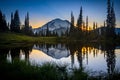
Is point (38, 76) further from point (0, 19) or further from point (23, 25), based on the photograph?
point (23, 25)

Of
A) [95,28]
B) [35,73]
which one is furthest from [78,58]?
[95,28]

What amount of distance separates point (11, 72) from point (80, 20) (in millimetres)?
66074

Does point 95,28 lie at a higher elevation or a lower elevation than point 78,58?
higher

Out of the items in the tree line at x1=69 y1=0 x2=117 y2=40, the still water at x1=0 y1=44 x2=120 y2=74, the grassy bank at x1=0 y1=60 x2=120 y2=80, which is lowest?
the still water at x1=0 y1=44 x2=120 y2=74

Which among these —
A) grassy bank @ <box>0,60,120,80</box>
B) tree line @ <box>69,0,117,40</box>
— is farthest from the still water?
tree line @ <box>69,0,117,40</box>

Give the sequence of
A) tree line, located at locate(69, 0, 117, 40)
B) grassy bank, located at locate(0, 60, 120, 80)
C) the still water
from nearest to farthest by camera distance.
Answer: grassy bank, located at locate(0, 60, 120, 80) < the still water < tree line, located at locate(69, 0, 117, 40)

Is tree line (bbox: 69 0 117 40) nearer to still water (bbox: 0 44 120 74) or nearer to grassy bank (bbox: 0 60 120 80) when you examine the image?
still water (bbox: 0 44 120 74)

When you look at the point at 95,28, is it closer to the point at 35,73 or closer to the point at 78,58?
the point at 78,58

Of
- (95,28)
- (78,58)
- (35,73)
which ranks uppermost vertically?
(95,28)

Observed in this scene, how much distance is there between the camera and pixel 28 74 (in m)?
8.16

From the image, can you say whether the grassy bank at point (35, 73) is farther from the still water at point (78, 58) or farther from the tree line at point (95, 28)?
the tree line at point (95, 28)

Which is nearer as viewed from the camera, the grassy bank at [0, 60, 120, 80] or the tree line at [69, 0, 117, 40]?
the grassy bank at [0, 60, 120, 80]

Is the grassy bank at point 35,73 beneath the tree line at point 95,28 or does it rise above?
beneath

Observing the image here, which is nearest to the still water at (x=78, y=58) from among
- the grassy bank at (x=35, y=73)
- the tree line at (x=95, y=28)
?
the grassy bank at (x=35, y=73)
